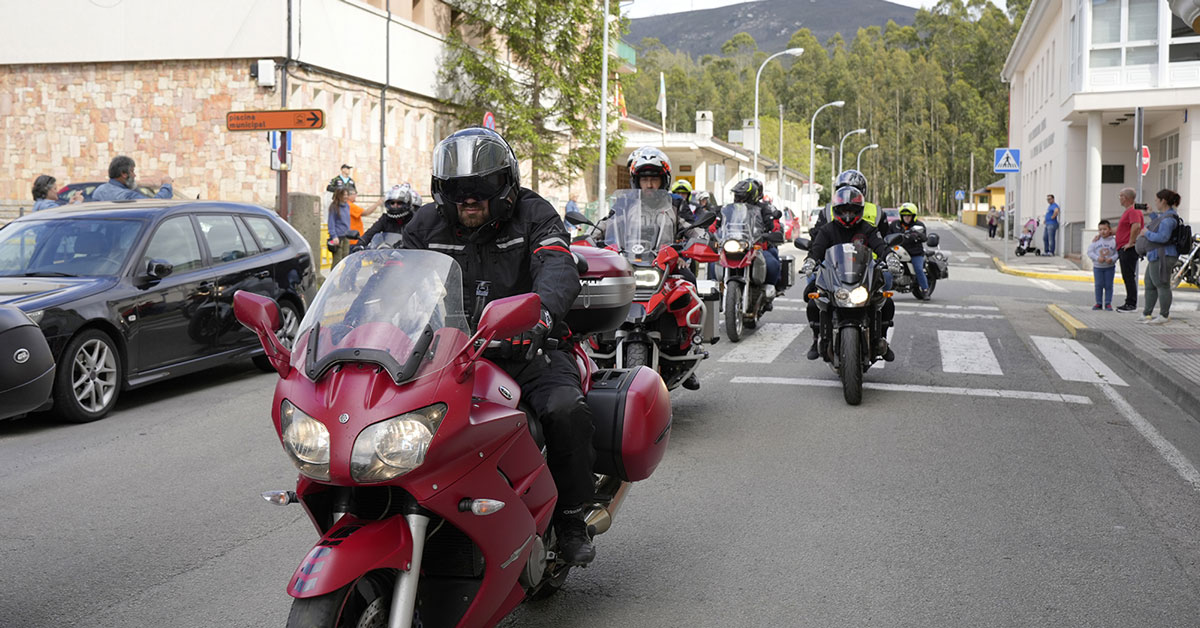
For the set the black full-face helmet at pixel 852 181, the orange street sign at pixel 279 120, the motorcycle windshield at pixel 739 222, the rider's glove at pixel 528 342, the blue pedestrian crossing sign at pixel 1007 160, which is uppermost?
the blue pedestrian crossing sign at pixel 1007 160

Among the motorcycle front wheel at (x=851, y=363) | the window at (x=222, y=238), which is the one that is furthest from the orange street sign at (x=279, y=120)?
the motorcycle front wheel at (x=851, y=363)

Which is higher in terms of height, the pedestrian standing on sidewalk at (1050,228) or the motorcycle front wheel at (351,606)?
the pedestrian standing on sidewalk at (1050,228)

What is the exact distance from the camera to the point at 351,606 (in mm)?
3070

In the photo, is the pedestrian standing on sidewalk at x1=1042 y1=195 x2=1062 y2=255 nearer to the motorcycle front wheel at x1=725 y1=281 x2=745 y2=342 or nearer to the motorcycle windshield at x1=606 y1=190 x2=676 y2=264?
the motorcycle front wheel at x1=725 y1=281 x2=745 y2=342

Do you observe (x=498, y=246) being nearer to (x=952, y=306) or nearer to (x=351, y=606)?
(x=351, y=606)

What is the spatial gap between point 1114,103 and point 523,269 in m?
34.6

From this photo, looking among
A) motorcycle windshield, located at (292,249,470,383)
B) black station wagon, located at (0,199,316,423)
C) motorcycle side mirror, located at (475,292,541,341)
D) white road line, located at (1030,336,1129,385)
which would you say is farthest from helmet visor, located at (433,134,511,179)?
white road line, located at (1030,336,1129,385)

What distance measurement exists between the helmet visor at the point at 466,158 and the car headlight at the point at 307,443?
3.65 feet

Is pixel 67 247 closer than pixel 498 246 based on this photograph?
No

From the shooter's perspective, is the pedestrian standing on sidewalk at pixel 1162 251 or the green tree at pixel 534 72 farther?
the green tree at pixel 534 72

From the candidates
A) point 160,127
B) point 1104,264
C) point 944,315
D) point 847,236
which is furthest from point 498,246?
point 160,127

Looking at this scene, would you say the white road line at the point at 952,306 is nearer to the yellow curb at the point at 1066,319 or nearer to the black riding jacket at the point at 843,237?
the yellow curb at the point at 1066,319

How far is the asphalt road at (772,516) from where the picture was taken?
4.49m

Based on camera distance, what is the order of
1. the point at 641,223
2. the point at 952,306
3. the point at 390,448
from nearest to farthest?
A: the point at 390,448 < the point at 641,223 < the point at 952,306
